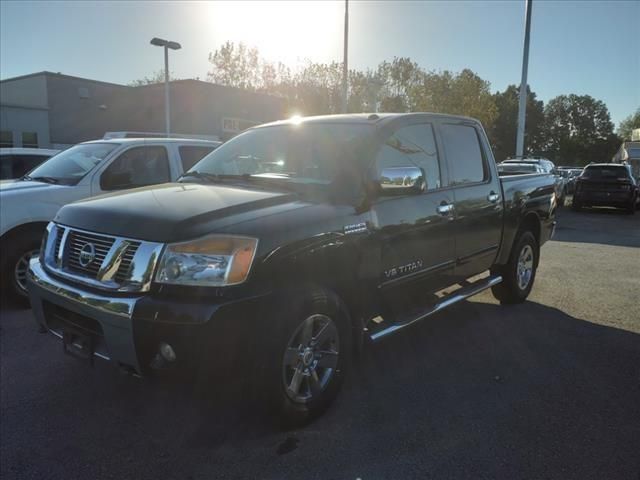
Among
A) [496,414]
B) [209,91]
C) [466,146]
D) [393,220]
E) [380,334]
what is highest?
[209,91]

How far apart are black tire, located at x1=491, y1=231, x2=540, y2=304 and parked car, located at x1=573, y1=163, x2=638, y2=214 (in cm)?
1352

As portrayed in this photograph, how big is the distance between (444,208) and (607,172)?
1615cm

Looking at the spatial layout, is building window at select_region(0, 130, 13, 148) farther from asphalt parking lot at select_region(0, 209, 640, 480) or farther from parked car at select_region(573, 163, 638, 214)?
parked car at select_region(573, 163, 638, 214)

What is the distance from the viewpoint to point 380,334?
352 centimetres

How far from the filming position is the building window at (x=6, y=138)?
89.4 ft

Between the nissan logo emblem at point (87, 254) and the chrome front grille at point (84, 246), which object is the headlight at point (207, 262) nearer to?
the chrome front grille at point (84, 246)

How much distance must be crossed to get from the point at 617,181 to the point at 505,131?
70600mm

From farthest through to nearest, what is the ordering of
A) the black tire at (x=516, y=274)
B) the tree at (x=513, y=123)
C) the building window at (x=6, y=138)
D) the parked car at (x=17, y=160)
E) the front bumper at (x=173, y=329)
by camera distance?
the tree at (x=513, y=123)
the building window at (x=6, y=138)
the parked car at (x=17, y=160)
the black tire at (x=516, y=274)
the front bumper at (x=173, y=329)

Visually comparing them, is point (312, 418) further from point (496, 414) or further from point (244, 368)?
point (496, 414)

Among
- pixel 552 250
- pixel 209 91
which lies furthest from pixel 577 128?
pixel 552 250

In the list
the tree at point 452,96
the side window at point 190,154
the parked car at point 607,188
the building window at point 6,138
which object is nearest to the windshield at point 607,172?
the parked car at point 607,188

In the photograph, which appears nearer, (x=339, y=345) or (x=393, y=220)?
(x=339, y=345)

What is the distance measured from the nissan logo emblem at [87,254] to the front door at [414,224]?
1767mm

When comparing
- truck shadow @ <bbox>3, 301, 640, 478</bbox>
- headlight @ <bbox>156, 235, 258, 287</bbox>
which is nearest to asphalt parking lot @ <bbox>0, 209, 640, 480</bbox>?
truck shadow @ <bbox>3, 301, 640, 478</bbox>
